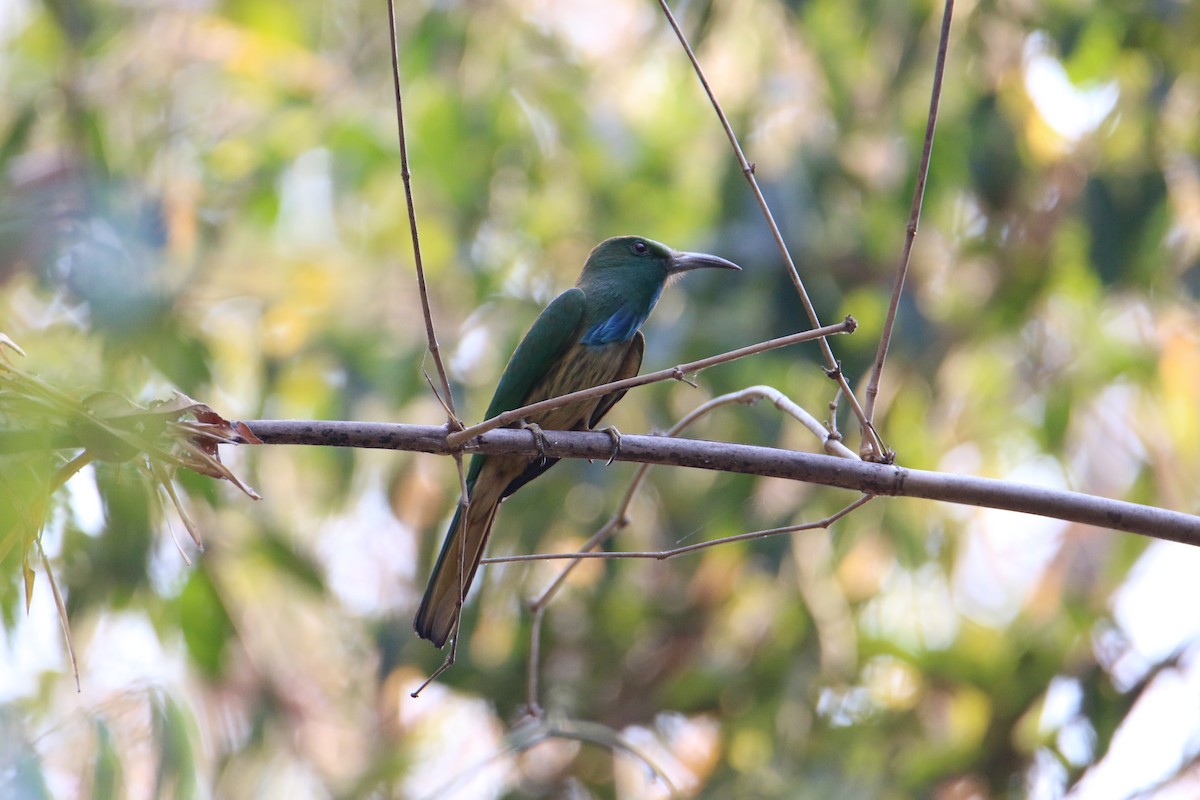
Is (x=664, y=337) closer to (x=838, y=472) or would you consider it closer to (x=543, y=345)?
(x=543, y=345)

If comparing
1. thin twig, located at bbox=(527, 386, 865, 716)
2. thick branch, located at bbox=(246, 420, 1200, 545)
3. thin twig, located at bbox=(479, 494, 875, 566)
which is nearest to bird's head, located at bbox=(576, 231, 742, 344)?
thin twig, located at bbox=(527, 386, 865, 716)

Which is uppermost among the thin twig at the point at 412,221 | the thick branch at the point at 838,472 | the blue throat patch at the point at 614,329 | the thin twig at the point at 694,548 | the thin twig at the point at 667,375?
the blue throat patch at the point at 614,329

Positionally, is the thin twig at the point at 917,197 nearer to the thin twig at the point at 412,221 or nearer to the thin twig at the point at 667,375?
the thin twig at the point at 667,375

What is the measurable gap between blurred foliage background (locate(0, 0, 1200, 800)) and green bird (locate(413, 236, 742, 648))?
0.81m

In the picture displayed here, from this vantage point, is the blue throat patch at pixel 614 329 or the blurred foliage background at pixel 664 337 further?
the blurred foliage background at pixel 664 337

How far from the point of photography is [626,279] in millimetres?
4184

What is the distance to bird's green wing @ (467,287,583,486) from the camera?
395 cm

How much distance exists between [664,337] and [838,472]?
2.68 meters

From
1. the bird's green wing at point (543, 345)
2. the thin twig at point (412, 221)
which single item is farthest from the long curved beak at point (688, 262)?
the thin twig at point (412, 221)

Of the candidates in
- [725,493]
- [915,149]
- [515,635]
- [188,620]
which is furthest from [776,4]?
[188,620]

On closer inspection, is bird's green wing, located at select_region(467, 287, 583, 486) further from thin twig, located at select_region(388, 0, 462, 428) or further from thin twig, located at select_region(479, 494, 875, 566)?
thin twig, located at select_region(388, 0, 462, 428)

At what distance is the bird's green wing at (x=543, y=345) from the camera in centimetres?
395

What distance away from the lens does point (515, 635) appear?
6.01 metres

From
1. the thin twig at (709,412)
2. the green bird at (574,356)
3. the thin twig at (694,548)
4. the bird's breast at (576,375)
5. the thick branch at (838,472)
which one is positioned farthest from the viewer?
the bird's breast at (576,375)
